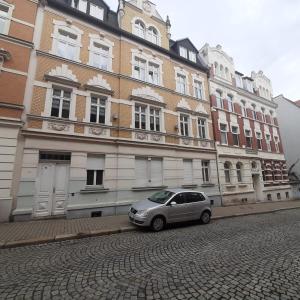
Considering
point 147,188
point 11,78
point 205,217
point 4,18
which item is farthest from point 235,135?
point 4,18

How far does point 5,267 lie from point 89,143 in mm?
6981

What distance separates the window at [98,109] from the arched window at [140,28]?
21.6 ft

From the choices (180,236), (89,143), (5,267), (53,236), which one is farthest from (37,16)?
(180,236)

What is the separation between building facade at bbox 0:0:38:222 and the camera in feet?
27.5

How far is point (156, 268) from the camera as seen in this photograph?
409cm

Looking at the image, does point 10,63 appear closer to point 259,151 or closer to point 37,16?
point 37,16

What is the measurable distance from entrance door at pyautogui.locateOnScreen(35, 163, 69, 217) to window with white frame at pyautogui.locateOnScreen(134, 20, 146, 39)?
11258mm

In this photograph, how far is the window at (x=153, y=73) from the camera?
46.2 feet

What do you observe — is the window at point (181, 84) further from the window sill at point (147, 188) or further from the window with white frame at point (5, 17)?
the window with white frame at point (5, 17)

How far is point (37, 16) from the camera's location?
10531 mm

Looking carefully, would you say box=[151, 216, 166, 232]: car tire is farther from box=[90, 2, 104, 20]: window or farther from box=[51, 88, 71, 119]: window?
box=[90, 2, 104, 20]: window

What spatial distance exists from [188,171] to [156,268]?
10346 millimetres

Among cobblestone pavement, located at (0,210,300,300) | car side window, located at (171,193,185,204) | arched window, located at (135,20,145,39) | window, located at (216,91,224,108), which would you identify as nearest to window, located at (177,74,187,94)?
window, located at (216,91,224,108)

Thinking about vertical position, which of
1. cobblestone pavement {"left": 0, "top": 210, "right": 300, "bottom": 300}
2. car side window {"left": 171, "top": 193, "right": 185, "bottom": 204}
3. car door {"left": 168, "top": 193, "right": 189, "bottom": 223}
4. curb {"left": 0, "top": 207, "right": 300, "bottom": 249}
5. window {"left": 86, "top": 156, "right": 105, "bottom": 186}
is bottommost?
cobblestone pavement {"left": 0, "top": 210, "right": 300, "bottom": 300}
